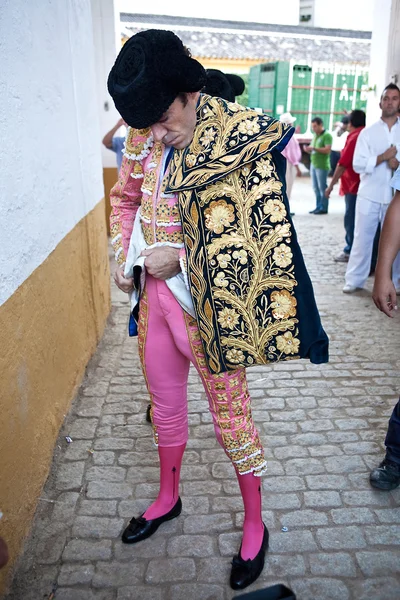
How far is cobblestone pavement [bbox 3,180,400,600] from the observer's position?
2.17 metres

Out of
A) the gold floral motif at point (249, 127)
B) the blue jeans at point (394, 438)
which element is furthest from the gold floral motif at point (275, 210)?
the blue jeans at point (394, 438)

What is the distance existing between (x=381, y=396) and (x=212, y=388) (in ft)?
6.55

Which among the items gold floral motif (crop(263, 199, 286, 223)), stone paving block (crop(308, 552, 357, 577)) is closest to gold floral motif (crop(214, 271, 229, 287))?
gold floral motif (crop(263, 199, 286, 223))

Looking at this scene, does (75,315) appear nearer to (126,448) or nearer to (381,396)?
(126,448)

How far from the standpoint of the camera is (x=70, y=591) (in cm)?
212

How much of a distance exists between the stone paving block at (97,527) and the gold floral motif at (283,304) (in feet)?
4.37

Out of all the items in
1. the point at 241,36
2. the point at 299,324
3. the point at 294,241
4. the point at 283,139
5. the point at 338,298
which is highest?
the point at 241,36

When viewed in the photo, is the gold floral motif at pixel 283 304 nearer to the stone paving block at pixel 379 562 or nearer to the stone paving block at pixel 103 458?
the stone paving block at pixel 379 562

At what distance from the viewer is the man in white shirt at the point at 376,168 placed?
550 centimetres

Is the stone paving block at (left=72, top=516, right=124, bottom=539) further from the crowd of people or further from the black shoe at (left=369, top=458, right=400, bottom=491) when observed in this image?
the black shoe at (left=369, top=458, right=400, bottom=491)

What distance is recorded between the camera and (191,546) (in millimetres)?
2346

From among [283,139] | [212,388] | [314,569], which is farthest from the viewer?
[314,569]

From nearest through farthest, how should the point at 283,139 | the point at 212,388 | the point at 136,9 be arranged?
Answer: the point at 283,139 < the point at 212,388 < the point at 136,9

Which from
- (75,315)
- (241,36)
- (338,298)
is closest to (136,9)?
(241,36)
